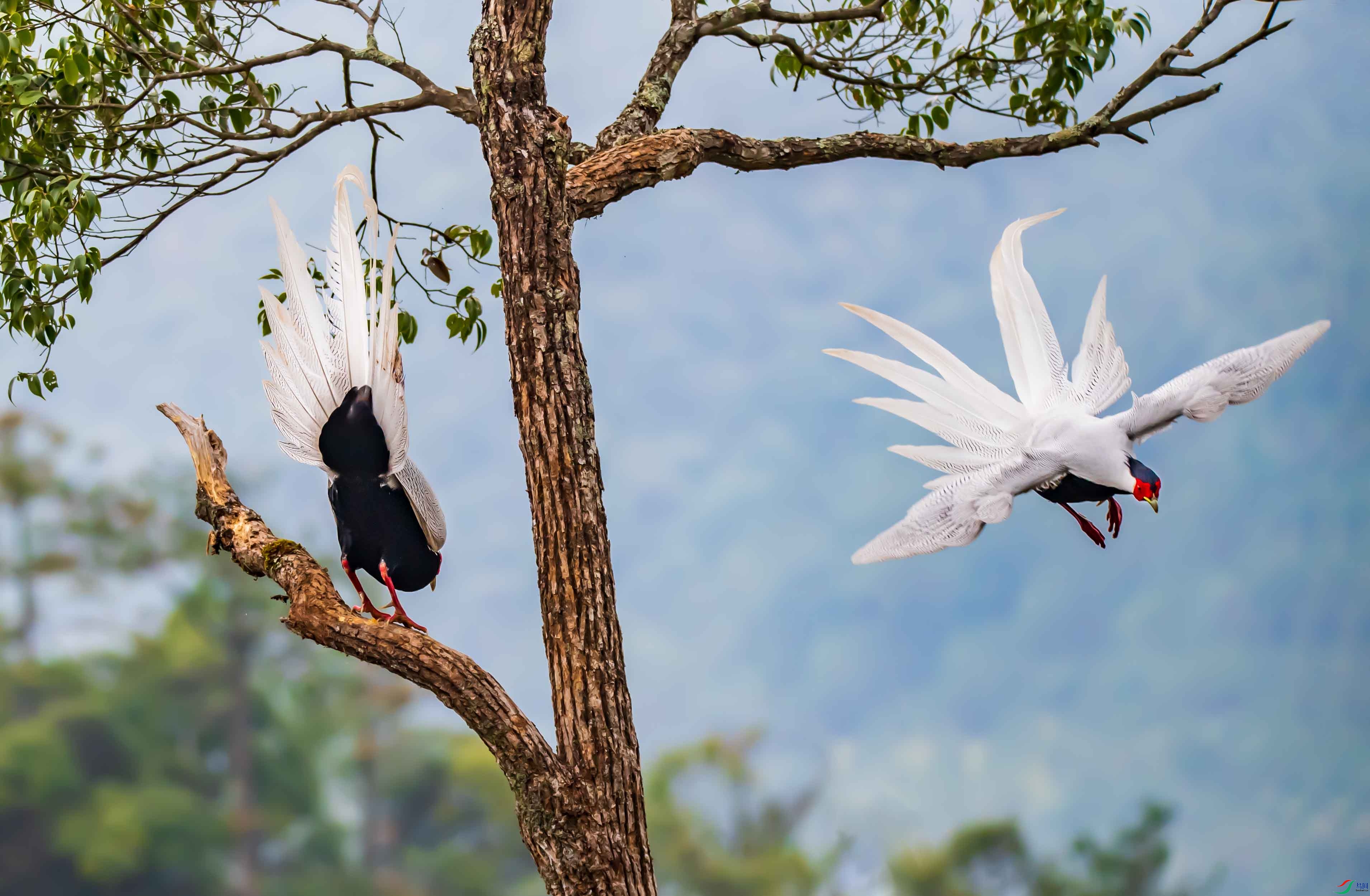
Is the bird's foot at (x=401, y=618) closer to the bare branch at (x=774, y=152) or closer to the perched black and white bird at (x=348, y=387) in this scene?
the perched black and white bird at (x=348, y=387)

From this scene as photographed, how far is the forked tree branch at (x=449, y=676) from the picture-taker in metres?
2.54

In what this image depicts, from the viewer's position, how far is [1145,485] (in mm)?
2527

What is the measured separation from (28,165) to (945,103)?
131 inches

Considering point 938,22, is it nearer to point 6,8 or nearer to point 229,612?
point 6,8

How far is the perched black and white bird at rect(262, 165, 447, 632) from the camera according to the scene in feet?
8.99

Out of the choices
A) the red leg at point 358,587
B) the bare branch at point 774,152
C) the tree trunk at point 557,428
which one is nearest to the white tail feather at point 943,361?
the tree trunk at point 557,428

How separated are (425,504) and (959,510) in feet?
4.65

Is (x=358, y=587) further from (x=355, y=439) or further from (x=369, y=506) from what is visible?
(x=355, y=439)

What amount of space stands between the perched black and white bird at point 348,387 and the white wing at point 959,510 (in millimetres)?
1203

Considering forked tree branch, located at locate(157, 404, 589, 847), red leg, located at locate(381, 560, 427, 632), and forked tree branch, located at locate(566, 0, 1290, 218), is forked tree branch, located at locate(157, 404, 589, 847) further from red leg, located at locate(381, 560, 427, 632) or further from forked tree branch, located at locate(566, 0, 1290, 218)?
forked tree branch, located at locate(566, 0, 1290, 218)

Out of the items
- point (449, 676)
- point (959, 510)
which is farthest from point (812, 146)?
point (449, 676)

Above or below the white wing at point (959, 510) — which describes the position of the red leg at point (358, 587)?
above

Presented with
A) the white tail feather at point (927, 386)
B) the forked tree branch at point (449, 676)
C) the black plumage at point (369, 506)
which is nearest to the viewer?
the forked tree branch at point (449, 676)

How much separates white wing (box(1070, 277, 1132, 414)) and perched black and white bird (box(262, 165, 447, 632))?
5.55 ft
